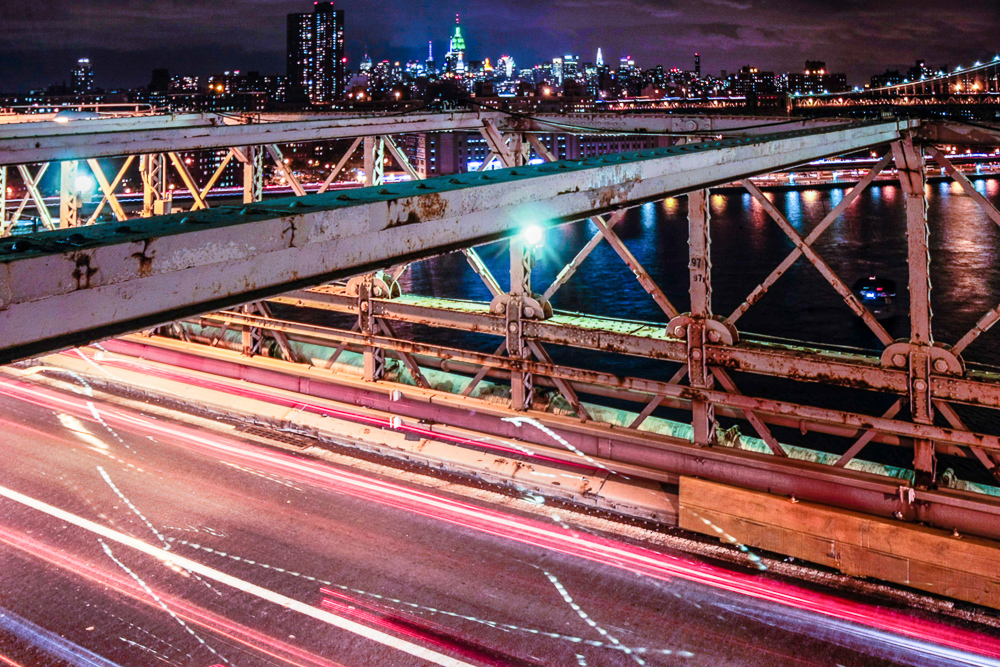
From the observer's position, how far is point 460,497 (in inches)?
406

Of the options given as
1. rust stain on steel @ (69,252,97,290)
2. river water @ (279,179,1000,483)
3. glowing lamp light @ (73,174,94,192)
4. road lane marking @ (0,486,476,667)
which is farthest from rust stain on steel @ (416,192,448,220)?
river water @ (279,179,1000,483)

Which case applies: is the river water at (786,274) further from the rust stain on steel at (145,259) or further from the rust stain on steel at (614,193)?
the rust stain on steel at (145,259)

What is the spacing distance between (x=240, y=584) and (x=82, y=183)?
1021 cm

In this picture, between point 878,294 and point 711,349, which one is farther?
point 878,294

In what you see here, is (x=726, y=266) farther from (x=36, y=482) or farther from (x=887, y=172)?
(x=887, y=172)

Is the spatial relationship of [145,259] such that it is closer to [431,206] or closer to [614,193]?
[431,206]

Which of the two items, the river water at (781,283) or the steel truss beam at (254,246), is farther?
the river water at (781,283)

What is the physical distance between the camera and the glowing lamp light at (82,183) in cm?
1442

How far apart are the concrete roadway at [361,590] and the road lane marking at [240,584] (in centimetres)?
2

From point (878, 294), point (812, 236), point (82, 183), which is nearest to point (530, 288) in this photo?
point (812, 236)

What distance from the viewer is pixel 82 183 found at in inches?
601

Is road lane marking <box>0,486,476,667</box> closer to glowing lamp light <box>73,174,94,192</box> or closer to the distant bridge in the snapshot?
the distant bridge

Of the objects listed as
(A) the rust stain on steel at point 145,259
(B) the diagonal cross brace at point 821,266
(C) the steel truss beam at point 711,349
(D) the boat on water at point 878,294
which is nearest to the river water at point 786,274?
(D) the boat on water at point 878,294

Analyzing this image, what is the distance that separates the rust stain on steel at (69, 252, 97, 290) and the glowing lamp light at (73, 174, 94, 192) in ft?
44.7
